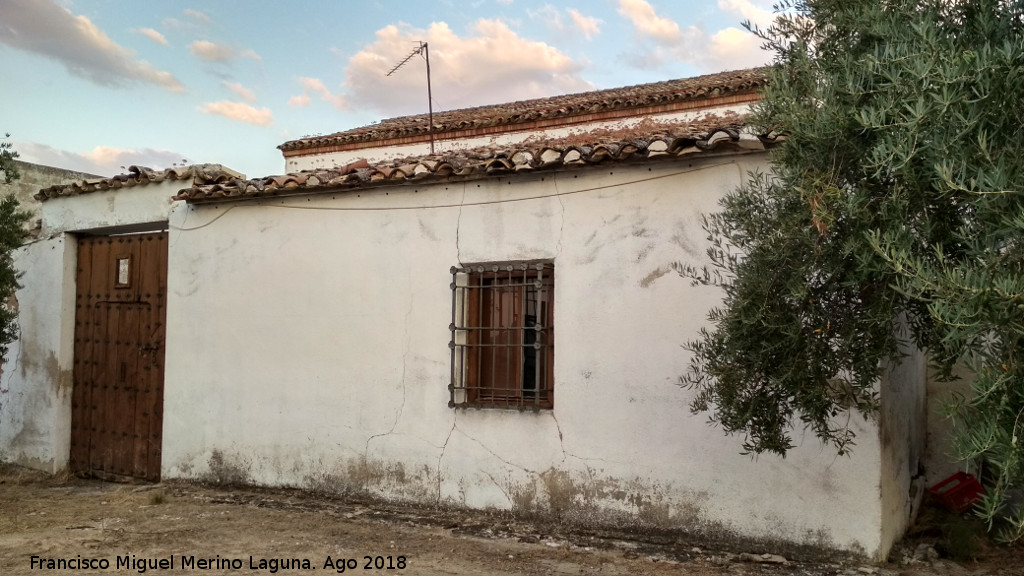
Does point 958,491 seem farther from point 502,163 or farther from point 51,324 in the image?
point 51,324

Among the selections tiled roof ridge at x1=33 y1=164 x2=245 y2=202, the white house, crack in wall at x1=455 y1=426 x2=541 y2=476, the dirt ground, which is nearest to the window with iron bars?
the white house

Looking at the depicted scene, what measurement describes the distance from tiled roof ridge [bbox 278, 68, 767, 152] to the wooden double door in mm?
4621

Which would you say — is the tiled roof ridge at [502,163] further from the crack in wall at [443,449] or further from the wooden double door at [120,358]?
the crack in wall at [443,449]

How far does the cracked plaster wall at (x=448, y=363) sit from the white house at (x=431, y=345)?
16 mm

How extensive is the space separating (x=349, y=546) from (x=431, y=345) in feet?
5.47

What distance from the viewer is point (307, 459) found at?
668cm

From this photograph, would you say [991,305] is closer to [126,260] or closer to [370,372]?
[370,372]

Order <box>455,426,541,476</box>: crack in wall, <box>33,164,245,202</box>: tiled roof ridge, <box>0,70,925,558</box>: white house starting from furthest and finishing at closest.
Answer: <box>33,164,245,202</box>: tiled roof ridge → <box>455,426,541,476</box>: crack in wall → <box>0,70,925,558</box>: white house

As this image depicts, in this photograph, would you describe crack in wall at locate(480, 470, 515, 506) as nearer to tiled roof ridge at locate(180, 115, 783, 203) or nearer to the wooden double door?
tiled roof ridge at locate(180, 115, 783, 203)

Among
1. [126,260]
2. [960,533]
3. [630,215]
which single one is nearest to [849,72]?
[630,215]

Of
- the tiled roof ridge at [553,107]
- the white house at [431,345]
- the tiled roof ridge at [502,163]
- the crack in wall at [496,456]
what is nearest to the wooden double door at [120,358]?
the white house at [431,345]

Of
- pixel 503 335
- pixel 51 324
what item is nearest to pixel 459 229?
pixel 503 335

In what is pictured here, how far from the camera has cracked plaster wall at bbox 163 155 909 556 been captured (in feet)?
16.8

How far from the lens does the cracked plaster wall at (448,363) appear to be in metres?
5.12
